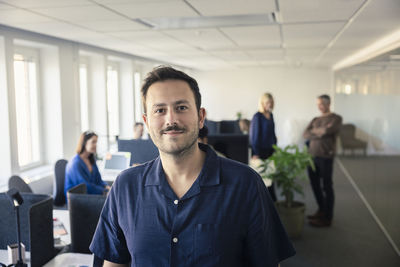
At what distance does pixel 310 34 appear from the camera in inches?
173

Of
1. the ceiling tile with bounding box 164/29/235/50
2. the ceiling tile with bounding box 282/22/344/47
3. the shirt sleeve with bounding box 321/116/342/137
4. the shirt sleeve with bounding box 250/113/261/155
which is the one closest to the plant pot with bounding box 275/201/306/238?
the shirt sleeve with bounding box 321/116/342/137

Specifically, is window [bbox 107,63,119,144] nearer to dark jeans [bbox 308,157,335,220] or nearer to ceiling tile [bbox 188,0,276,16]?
dark jeans [bbox 308,157,335,220]

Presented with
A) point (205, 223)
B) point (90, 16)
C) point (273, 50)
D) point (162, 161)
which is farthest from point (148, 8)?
point (273, 50)

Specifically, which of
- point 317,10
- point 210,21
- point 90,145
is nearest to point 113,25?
→ point 210,21

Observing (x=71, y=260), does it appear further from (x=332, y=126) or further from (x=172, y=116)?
(x=332, y=126)

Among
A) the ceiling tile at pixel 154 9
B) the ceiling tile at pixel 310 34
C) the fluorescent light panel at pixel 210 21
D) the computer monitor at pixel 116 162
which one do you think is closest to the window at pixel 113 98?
the computer monitor at pixel 116 162

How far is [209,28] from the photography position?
4.00 m

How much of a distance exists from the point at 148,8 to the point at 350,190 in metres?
4.94

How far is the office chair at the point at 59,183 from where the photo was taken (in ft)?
13.0

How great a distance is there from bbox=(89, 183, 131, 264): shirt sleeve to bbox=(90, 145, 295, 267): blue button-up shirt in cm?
3

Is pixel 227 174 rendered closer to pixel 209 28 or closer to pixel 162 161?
pixel 162 161

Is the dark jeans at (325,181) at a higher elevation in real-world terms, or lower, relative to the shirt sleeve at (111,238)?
lower

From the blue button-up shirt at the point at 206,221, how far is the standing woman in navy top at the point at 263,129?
3818mm

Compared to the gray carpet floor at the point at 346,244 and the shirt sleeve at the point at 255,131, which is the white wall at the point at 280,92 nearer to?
the gray carpet floor at the point at 346,244
